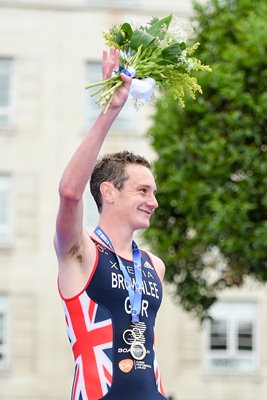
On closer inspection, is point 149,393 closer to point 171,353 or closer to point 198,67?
point 198,67

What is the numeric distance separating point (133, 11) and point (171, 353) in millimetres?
9071

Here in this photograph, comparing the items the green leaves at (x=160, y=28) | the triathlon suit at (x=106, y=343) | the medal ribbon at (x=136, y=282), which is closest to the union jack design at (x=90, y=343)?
the triathlon suit at (x=106, y=343)

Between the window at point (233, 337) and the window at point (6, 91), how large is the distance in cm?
748

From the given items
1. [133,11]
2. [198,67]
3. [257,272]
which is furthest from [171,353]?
[198,67]

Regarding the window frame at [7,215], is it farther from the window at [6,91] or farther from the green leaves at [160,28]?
the green leaves at [160,28]

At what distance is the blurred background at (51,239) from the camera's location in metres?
34.9

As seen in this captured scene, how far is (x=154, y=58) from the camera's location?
6.00 m

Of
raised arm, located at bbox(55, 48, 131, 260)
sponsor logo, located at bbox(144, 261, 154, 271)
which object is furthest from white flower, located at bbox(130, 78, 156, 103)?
sponsor logo, located at bbox(144, 261, 154, 271)

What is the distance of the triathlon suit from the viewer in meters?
5.72

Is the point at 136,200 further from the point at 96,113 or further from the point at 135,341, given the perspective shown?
the point at 96,113

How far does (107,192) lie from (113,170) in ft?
0.34

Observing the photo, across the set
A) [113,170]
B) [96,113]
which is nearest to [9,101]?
[96,113]

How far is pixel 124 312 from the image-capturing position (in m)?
5.80

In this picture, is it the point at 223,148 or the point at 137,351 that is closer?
the point at 137,351
